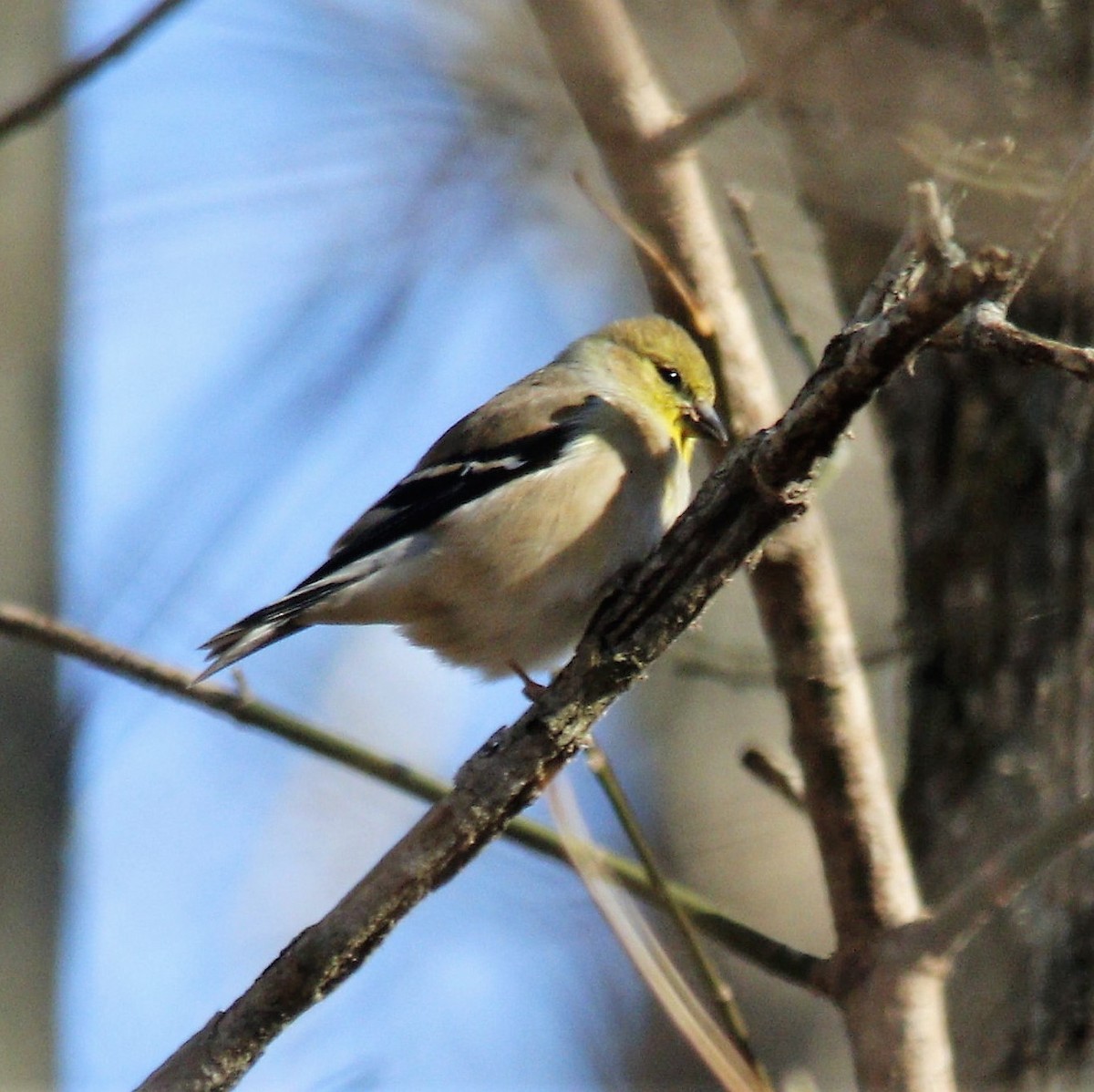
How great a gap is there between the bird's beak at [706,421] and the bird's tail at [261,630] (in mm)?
1370

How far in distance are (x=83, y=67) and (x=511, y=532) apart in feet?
5.33

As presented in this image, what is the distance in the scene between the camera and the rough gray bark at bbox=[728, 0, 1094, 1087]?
332 centimetres

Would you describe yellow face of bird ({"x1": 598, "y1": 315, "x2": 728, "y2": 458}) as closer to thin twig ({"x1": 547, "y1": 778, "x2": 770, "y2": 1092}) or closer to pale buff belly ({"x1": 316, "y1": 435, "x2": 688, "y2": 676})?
pale buff belly ({"x1": 316, "y1": 435, "x2": 688, "y2": 676})

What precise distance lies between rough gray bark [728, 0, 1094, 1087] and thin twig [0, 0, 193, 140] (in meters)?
1.36

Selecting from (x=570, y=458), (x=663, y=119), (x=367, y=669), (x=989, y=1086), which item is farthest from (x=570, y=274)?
(x=989, y=1086)

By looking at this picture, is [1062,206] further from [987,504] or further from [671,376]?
[671,376]

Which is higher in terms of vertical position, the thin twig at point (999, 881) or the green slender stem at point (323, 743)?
the green slender stem at point (323, 743)

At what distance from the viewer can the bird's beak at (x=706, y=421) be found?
434 cm

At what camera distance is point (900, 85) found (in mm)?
3268

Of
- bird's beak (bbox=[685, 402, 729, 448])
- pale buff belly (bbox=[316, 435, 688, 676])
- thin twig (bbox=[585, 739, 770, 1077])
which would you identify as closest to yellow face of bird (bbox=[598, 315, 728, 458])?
bird's beak (bbox=[685, 402, 729, 448])

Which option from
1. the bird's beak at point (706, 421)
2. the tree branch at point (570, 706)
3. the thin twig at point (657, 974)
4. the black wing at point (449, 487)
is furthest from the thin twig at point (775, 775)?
the bird's beak at point (706, 421)

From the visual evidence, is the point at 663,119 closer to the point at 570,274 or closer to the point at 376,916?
the point at 376,916

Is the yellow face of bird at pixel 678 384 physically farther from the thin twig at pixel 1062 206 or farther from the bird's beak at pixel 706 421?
the thin twig at pixel 1062 206

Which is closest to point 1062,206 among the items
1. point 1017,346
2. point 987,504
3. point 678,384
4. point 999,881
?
point 1017,346
